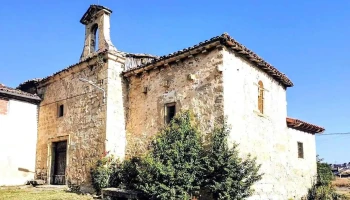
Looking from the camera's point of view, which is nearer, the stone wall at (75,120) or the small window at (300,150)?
the stone wall at (75,120)

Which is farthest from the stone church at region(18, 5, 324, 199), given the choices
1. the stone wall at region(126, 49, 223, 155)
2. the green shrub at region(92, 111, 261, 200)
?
the green shrub at region(92, 111, 261, 200)

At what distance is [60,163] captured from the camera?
1489 cm

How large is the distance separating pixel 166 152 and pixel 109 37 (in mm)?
6615

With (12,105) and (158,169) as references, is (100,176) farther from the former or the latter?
(12,105)

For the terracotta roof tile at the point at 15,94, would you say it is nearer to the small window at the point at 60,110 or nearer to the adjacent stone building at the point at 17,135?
the adjacent stone building at the point at 17,135

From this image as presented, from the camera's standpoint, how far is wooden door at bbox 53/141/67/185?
14.5 m

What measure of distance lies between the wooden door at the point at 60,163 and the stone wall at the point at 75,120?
23 cm

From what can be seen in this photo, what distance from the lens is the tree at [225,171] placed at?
9.44 meters

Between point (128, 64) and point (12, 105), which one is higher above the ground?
point (128, 64)

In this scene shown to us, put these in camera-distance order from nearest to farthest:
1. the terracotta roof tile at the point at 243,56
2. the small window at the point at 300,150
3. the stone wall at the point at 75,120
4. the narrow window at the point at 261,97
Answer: the terracotta roof tile at the point at 243,56 < the narrow window at the point at 261,97 < the stone wall at the point at 75,120 < the small window at the point at 300,150

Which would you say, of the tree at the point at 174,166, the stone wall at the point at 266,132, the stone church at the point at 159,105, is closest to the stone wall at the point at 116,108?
the stone church at the point at 159,105

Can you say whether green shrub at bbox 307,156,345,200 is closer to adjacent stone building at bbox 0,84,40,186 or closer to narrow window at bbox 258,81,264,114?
narrow window at bbox 258,81,264,114

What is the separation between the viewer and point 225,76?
34.9ft

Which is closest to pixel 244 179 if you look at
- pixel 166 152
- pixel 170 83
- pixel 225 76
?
pixel 166 152
